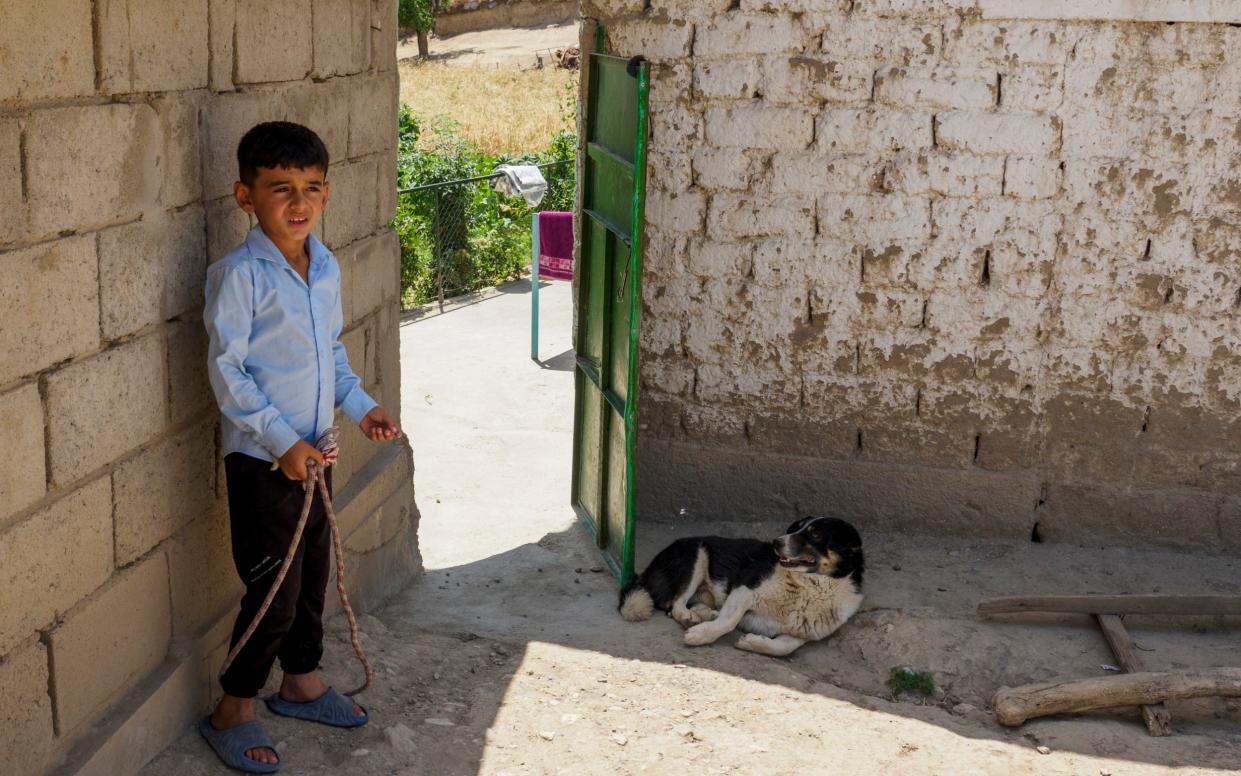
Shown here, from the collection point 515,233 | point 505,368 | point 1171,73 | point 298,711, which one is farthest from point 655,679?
point 515,233

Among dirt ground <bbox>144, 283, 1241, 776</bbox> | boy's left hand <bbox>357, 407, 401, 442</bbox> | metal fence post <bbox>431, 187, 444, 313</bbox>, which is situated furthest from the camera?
→ metal fence post <bbox>431, 187, 444, 313</bbox>

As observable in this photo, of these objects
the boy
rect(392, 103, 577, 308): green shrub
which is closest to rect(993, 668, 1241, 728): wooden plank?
the boy

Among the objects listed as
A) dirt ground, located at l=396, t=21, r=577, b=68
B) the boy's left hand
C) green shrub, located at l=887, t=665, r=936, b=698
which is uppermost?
dirt ground, located at l=396, t=21, r=577, b=68

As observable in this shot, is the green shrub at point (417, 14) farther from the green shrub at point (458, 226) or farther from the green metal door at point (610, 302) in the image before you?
the green metal door at point (610, 302)

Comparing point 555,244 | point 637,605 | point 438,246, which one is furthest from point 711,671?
point 438,246

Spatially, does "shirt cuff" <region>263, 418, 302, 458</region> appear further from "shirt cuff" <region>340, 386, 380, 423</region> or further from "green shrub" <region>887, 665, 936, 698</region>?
"green shrub" <region>887, 665, 936, 698</region>

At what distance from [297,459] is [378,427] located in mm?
464

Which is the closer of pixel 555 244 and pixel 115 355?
pixel 115 355

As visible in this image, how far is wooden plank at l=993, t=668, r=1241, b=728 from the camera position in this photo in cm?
426

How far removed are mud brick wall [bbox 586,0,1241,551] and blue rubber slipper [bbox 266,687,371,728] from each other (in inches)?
109

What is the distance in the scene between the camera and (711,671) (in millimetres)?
4695

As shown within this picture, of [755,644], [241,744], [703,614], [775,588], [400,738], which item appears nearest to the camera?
[241,744]

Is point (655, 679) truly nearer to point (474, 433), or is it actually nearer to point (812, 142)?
point (812, 142)

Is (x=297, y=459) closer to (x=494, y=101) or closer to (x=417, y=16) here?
(x=494, y=101)
